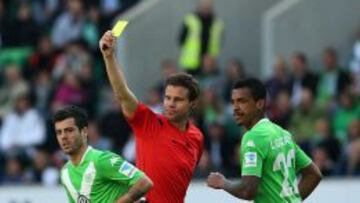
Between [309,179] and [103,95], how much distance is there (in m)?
10.0

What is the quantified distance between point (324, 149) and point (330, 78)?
177cm

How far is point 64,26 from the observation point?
71.6 feet

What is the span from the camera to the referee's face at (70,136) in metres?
10.7

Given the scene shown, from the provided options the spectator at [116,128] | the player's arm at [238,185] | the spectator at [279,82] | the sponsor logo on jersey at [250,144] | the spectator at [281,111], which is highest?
the sponsor logo on jersey at [250,144]

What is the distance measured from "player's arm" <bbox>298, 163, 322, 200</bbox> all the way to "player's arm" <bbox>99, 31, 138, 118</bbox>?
4.42ft

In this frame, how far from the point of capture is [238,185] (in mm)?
10266

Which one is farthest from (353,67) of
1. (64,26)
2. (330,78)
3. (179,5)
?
(64,26)

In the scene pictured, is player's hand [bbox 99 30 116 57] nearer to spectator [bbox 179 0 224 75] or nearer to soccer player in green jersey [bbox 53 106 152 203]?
soccer player in green jersey [bbox 53 106 152 203]

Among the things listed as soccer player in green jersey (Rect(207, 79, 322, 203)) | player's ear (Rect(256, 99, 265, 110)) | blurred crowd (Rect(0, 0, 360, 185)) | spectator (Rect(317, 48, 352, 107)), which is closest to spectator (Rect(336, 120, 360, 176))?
blurred crowd (Rect(0, 0, 360, 185))

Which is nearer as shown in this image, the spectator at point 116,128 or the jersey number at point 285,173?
the jersey number at point 285,173

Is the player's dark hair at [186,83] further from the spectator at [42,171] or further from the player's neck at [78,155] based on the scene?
the spectator at [42,171]

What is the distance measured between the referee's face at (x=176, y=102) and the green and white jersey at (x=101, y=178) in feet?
1.88

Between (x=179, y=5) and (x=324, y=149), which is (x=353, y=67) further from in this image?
(x=179, y=5)

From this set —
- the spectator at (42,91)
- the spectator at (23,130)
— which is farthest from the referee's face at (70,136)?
the spectator at (42,91)
